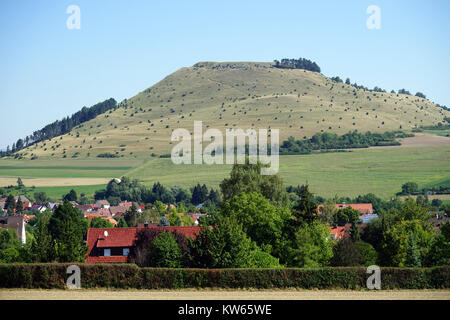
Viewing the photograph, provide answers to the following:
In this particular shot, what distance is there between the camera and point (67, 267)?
41094 millimetres

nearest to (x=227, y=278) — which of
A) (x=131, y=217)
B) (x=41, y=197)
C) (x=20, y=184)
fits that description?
(x=131, y=217)

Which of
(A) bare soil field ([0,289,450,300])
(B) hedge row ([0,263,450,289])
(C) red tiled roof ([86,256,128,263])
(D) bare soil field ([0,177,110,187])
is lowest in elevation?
(C) red tiled roof ([86,256,128,263])

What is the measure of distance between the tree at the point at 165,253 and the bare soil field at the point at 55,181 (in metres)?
141

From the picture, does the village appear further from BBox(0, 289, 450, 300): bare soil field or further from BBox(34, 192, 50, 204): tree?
BBox(34, 192, 50, 204): tree

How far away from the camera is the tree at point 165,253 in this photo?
159ft

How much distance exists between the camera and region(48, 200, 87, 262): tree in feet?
162

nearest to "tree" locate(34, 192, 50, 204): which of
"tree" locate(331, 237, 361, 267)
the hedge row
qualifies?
"tree" locate(331, 237, 361, 267)

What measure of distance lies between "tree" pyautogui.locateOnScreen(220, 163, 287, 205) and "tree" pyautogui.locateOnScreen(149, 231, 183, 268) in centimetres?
2249

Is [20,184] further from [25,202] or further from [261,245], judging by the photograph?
[261,245]

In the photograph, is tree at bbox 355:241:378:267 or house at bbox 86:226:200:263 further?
house at bbox 86:226:200:263

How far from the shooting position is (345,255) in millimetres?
54625
